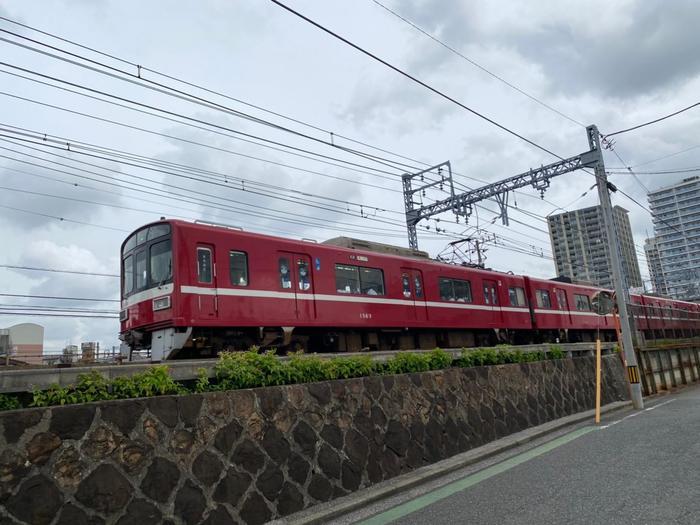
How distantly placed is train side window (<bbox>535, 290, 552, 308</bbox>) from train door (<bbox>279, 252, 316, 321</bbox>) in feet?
41.0

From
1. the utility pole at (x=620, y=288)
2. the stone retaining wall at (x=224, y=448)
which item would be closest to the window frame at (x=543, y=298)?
the utility pole at (x=620, y=288)

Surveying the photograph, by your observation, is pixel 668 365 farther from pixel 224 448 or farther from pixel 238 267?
pixel 224 448

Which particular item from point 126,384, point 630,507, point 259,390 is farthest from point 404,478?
point 126,384

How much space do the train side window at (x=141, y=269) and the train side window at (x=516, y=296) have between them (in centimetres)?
1318

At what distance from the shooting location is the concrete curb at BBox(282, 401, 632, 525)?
505 centimetres

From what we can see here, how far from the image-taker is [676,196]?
34.2 m

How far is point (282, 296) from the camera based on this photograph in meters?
11.2

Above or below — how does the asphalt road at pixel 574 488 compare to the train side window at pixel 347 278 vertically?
below

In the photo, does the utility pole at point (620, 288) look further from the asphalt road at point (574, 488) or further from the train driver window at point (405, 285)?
the train driver window at point (405, 285)

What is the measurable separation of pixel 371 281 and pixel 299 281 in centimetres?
252

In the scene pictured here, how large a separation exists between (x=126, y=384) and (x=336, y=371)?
9.05 feet

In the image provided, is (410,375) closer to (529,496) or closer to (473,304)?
(529,496)

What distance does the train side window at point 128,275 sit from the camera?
11320mm

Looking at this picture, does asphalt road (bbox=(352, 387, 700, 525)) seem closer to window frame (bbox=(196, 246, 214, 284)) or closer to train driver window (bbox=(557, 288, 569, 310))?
window frame (bbox=(196, 246, 214, 284))
